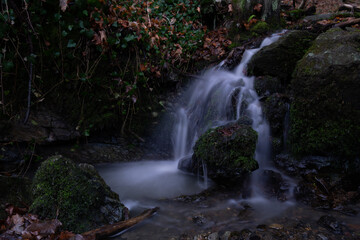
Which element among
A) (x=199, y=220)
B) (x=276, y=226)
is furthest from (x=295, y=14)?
(x=199, y=220)

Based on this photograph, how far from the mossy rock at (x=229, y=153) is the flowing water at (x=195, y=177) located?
0.83 feet

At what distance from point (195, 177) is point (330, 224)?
190cm

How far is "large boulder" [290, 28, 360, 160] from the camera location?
11.5 ft

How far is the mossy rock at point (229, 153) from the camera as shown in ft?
11.1

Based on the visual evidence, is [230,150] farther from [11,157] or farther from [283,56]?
[11,157]

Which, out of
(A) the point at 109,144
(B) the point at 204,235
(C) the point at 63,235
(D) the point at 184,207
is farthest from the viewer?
(A) the point at 109,144

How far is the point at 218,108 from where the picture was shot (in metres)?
4.77

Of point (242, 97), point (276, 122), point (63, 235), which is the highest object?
point (242, 97)

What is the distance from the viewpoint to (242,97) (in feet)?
15.2

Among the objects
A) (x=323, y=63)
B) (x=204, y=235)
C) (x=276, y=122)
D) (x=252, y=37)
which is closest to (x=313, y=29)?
(x=252, y=37)

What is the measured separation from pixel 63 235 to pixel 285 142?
3.55 m

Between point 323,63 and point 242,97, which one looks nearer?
point 323,63

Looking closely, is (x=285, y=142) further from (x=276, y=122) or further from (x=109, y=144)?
(x=109, y=144)

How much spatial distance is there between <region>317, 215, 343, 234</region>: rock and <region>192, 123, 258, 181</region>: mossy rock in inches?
42.7
